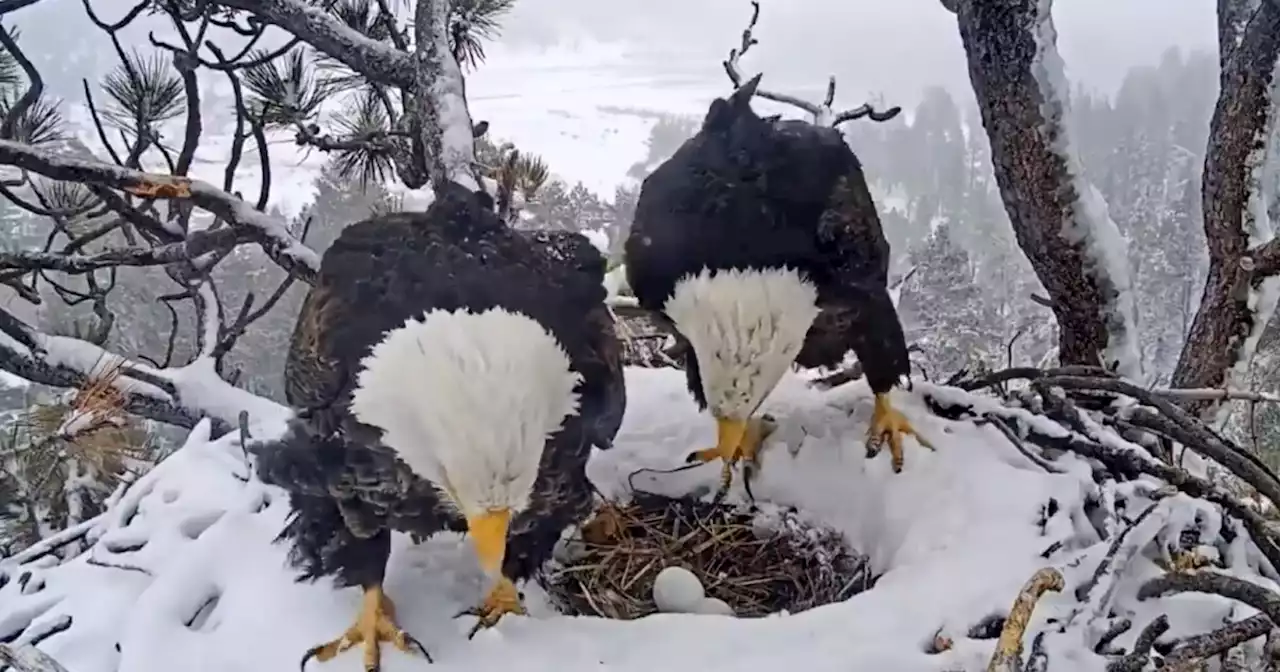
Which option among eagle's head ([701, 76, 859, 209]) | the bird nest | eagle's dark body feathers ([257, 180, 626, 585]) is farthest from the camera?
eagle's head ([701, 76, 859, 209])

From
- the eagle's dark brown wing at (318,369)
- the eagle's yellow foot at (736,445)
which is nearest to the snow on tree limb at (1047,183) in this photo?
the eagle's yellow foot at (736,445)

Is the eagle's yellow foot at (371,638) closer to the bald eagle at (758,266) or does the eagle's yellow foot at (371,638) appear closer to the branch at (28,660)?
the branch at (28,660)

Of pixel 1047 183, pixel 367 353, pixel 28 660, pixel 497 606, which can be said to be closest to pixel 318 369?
pixel 367 353

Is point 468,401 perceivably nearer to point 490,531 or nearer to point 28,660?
point 490,531

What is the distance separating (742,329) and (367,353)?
53 centimetres

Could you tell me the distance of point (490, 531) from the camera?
3.42 ft

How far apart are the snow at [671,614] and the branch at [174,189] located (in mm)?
383

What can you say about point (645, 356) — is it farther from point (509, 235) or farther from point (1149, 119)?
point (1149, 119)

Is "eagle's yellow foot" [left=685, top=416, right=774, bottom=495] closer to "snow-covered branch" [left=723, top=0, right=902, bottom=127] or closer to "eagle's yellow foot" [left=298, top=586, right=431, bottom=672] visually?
"eagle's yellow foot" [left=298, top=586, right=431, bottom=672]

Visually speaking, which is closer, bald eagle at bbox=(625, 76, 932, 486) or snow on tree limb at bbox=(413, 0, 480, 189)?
bald eagle at bbox=(625, 76, 932, 486)

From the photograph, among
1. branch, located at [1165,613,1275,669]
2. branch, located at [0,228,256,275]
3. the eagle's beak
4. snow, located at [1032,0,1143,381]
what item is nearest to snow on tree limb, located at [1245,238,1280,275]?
snow, located at [1032,0,1143,381]

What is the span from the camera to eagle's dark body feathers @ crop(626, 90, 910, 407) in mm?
1544

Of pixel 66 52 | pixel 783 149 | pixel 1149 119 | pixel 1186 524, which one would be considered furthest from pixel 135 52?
pixel 1149 119

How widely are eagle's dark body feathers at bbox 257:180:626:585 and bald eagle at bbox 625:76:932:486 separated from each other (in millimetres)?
195
